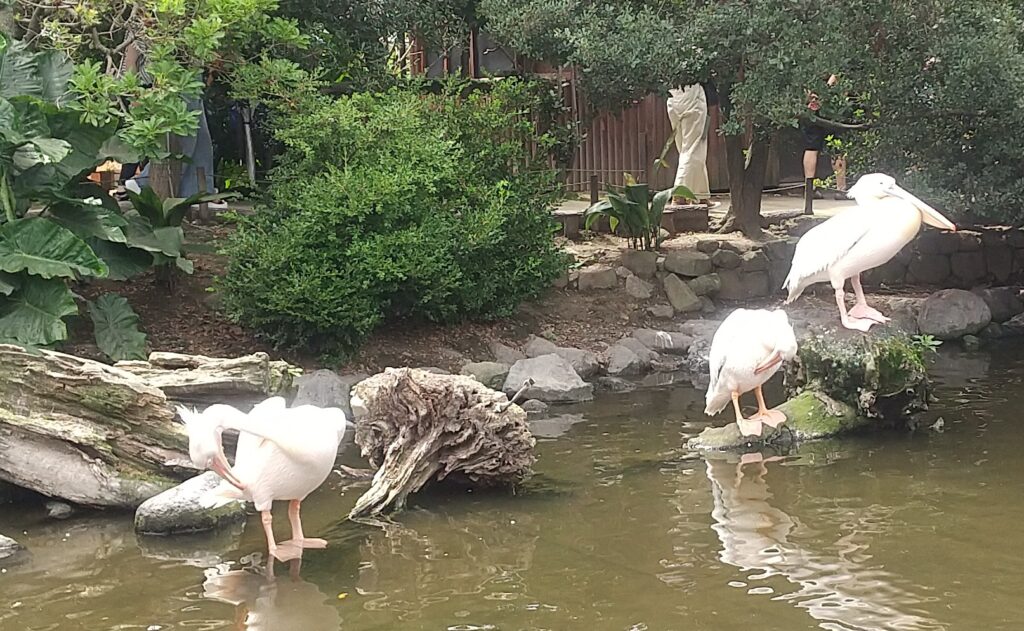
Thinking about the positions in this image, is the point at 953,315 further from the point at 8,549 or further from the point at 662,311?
the point at 8,549

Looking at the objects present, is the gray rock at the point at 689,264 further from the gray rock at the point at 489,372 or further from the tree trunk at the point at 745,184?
the gray rock at the point at 489,372

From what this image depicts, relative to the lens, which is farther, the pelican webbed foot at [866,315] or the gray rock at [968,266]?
the gray rock at [968,266]

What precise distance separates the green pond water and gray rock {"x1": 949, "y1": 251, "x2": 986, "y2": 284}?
563 cm

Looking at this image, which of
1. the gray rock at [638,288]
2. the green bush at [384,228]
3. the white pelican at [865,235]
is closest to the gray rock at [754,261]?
the gray rock at [638,288]

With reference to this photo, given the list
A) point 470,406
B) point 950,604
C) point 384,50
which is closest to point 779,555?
point 950,604

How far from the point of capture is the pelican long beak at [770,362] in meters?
6.76

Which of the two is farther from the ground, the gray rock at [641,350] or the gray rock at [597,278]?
the gray rock at [597,278]

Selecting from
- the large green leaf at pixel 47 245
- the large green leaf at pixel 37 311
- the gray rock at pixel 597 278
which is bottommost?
the gray rock at pixel 597 278

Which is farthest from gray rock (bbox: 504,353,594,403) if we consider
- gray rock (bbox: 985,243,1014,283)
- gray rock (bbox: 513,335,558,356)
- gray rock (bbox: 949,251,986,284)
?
gray rock (bbox: 985,243,1014,283)

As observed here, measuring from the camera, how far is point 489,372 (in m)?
9.06

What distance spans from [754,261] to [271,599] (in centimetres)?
768

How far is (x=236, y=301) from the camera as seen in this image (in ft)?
28.9

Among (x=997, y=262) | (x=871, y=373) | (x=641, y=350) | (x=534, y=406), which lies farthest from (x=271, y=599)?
(x=997, y=262)

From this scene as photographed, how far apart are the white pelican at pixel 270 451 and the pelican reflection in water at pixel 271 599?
0.51 ft
